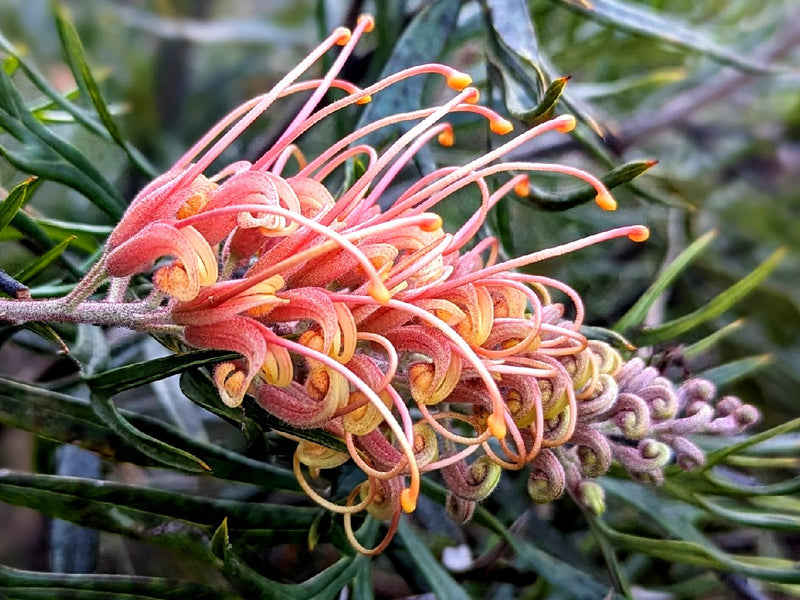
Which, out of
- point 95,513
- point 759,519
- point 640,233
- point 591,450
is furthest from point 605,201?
point 95,513

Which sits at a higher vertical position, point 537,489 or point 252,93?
point 252,93

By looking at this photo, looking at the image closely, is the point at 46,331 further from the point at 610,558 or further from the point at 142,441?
the point at 610,558

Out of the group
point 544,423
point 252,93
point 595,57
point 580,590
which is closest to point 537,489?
point 544,423

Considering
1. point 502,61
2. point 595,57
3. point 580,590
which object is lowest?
point 580,590

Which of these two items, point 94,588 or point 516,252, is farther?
point 516,252

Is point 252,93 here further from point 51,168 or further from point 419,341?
point 419,341

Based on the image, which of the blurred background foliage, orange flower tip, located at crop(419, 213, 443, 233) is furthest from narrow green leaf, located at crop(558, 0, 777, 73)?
orange flower tip, located at crop(419, 213, 443, 233)

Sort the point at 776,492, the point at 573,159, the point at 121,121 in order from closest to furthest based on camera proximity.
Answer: the point at 776,492, the point at 573,159, the point at 121,121

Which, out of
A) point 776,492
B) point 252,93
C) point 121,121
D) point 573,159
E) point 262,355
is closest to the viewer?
point 262,355
